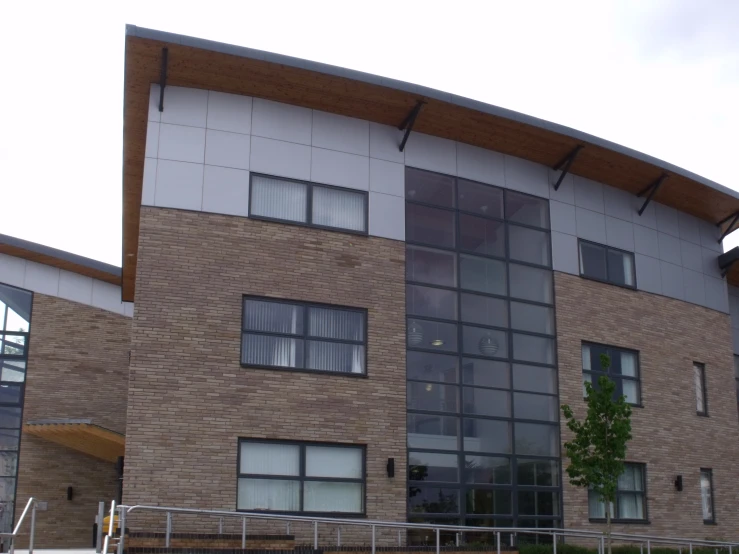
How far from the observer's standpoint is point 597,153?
22547 millimetres

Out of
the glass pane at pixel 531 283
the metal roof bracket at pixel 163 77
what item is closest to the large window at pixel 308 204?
the metal roof bracket at pixel 163 77

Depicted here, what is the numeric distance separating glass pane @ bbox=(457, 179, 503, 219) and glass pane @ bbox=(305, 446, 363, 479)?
6.12m

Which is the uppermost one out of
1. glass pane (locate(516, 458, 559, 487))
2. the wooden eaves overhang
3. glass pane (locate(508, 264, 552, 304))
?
the wooden eaves overhang

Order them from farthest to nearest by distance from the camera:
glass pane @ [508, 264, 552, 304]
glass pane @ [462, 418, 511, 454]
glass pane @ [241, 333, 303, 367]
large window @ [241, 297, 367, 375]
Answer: glass pane @ [508, 264, 552, 304] → glass pane @ [462, 418, 511, 454] → large window @ [241, 297, 367, 375] → glass pane @ [241, 333, 303, 367]

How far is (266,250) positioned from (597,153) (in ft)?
28.1

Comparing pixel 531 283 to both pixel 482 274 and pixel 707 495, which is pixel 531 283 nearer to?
pixel 482 274

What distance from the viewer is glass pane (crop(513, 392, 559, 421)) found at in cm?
2080

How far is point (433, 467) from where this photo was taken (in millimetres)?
19359

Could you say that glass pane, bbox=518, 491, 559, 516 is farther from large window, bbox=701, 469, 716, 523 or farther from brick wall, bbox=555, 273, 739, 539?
large window, bbox=701, 469, 716, 523

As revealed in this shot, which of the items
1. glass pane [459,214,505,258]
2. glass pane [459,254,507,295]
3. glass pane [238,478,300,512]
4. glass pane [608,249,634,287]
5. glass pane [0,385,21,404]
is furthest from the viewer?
glass pane [0,385,21,404]

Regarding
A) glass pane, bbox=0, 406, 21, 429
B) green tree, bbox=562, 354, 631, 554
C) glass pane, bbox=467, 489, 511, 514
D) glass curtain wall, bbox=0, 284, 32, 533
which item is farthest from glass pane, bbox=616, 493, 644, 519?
glass pane, bbox=0, 406, 21, 429

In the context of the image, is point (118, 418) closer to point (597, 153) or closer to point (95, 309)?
point (95, 309)

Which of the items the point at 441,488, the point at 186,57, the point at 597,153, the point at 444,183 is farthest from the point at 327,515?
the point at 597,153

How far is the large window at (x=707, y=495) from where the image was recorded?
23750mm
